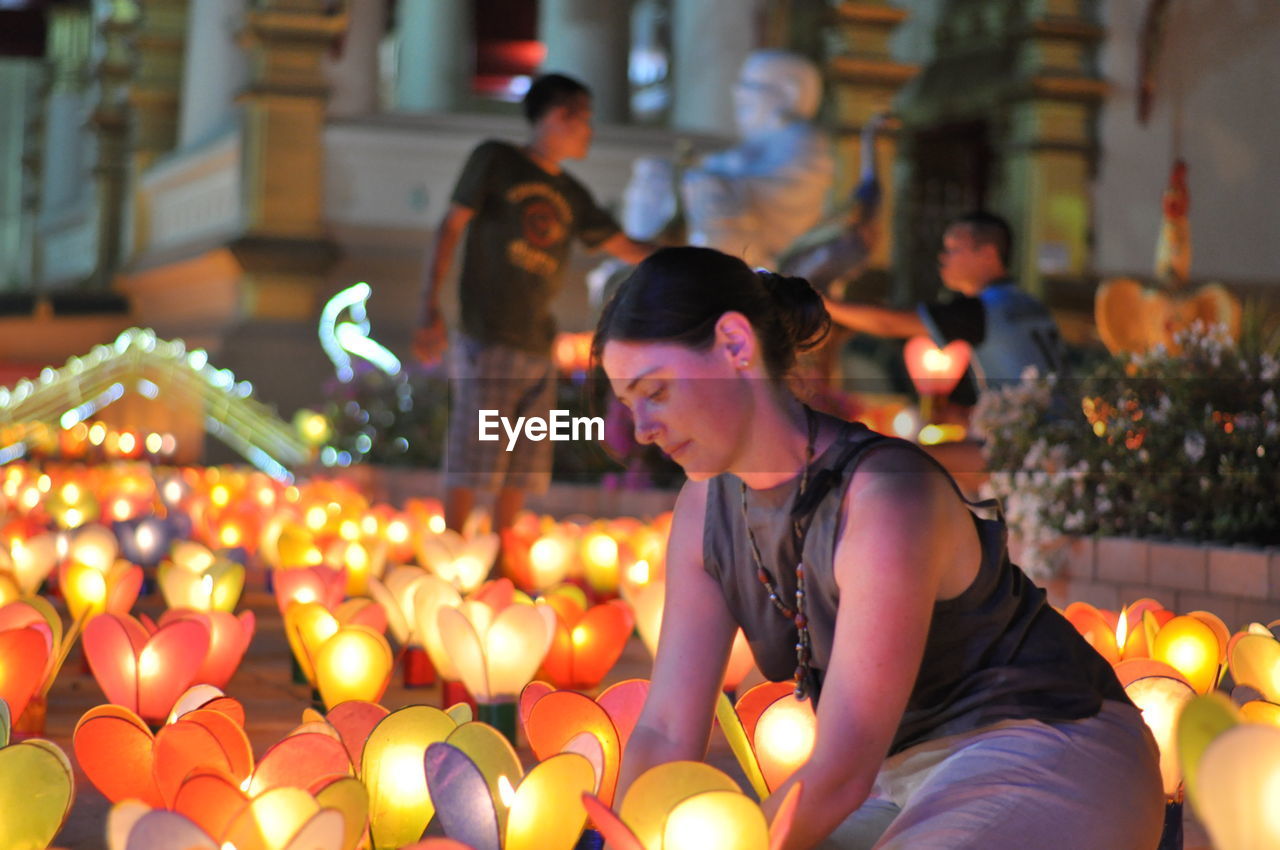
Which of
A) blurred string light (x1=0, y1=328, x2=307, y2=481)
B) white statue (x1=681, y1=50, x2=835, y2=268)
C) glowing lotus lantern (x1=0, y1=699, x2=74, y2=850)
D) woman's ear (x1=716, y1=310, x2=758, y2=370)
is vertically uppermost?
white statue (x1=681, y1=50, x2=835, y2=268)

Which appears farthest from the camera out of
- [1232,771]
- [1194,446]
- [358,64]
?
[358,64]

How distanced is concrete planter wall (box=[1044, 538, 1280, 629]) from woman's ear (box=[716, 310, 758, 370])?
8.67 feet

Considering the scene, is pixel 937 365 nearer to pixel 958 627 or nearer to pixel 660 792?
pixel 958 627

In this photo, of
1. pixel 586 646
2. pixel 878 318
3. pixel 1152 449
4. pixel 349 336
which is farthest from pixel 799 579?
pixel 349 336

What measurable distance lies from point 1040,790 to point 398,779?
0.91 meters

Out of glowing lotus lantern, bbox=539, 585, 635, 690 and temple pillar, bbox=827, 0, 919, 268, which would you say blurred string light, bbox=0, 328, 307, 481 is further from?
glowing lotus lantern, bbox=539, 585, 635, 690

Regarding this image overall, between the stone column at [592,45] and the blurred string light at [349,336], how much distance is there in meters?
3.45

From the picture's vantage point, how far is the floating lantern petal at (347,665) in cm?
326

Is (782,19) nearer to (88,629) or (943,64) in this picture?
(943,64)

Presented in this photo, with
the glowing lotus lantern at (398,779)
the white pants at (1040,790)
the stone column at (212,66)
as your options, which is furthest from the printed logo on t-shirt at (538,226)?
the stone column at (212,66)

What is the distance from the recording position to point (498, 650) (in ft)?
11.0

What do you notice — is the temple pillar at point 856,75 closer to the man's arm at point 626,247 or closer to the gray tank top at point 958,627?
the man's arm at point 626,247

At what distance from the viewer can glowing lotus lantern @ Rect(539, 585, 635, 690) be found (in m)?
3.88

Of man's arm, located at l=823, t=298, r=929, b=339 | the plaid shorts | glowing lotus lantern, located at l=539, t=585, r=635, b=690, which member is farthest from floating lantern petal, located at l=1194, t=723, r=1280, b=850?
the plaid shorts
